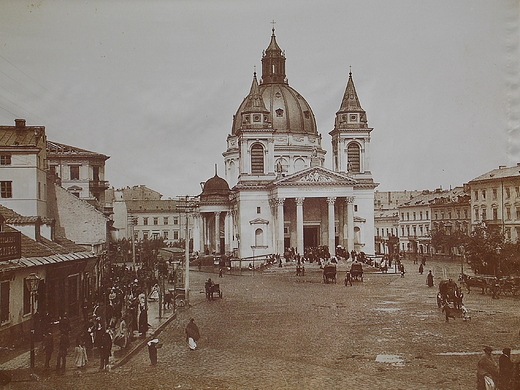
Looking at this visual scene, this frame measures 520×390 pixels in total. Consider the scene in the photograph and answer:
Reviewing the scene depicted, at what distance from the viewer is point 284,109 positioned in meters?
52.7

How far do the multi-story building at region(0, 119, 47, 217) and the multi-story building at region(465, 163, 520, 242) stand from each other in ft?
38.5

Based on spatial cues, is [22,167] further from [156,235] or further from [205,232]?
[205,232]

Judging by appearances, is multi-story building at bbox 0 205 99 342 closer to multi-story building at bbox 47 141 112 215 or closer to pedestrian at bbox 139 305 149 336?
multi-story building at bbox 47 141 112 215

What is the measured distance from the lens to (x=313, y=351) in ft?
41.2

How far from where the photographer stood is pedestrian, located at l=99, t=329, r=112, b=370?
11.5 metres

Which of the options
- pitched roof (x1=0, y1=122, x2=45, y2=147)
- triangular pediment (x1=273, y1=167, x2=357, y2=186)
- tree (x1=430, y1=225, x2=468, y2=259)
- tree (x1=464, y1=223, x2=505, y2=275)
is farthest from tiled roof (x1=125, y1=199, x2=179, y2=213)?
triangular pediment (x1=273, y1=167, x2=357, y2=186)

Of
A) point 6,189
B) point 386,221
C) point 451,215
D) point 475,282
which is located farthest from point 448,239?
point 6,189

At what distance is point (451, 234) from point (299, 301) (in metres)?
10.6

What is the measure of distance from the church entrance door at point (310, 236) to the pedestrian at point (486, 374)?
33468mm

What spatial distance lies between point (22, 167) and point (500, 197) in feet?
45.5

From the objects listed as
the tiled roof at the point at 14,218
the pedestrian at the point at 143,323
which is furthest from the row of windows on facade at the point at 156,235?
the tiled roof at the point at 14,218

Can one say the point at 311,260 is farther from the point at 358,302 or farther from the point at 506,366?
the point at 506,366

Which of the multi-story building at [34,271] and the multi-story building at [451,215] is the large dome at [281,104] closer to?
the multi-story building at [451,215]

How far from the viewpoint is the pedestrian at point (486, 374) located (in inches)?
396
